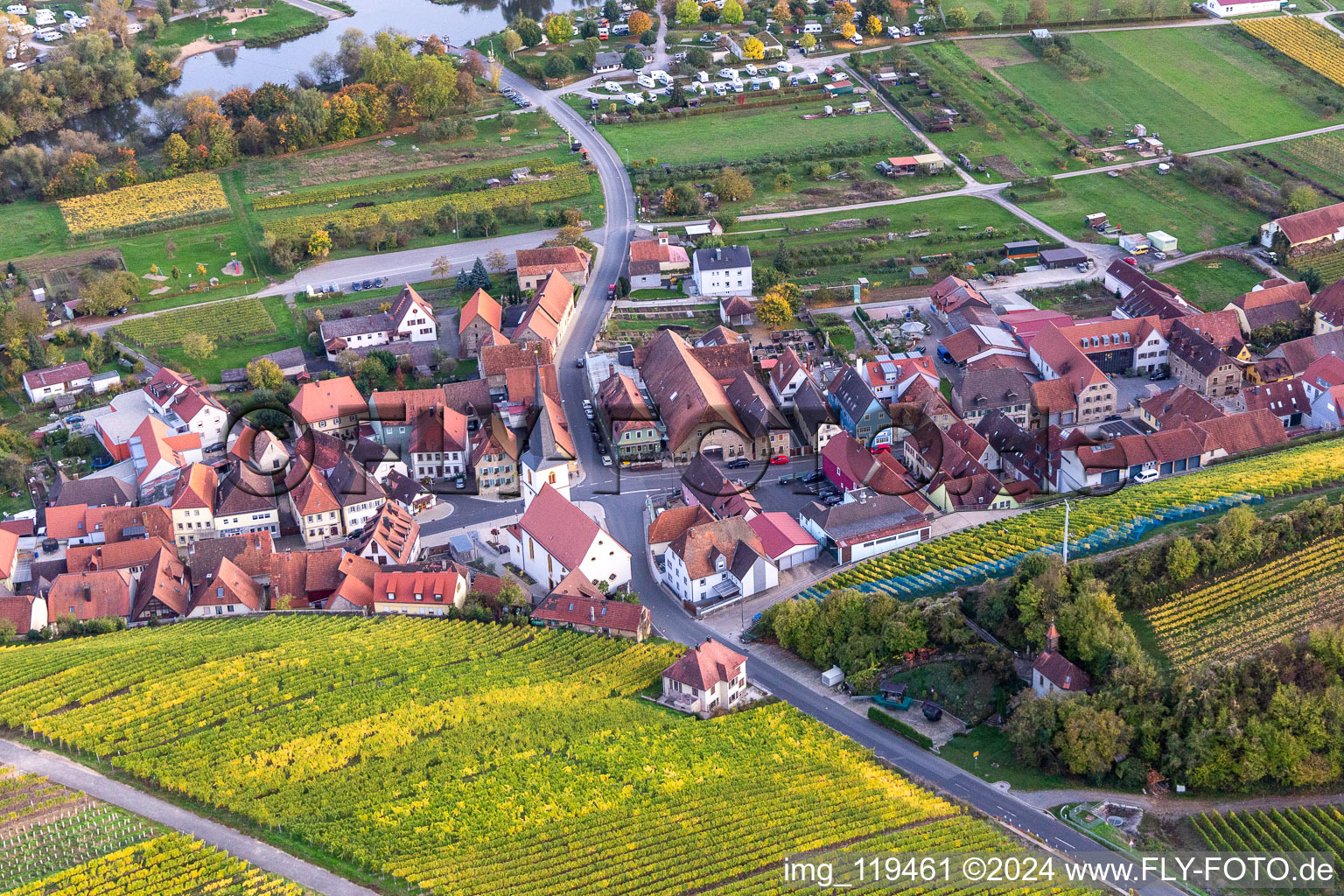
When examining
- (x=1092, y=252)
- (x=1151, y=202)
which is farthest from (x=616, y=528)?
(x=1151, y=202)

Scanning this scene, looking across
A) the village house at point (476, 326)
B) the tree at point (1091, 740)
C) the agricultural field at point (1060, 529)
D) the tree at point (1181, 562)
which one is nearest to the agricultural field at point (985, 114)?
the village house at point (476, 326)

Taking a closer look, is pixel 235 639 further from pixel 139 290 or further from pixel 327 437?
pixel 139 290

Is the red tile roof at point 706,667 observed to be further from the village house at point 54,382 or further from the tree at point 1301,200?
the tree at point 1301,200

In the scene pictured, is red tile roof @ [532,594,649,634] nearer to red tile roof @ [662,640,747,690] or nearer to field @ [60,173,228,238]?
red tile roof @ [662,640,747,690]

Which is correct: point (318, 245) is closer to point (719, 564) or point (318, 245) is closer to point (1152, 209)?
point (719, 564)

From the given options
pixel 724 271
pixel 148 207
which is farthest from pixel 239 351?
pixel 724 271

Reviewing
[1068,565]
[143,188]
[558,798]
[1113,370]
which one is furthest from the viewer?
[143,188]

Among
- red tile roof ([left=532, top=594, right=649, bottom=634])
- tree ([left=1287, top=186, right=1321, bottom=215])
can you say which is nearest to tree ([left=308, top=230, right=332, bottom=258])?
red tile roof ([left=532, top=594, right=649, bottom=634])

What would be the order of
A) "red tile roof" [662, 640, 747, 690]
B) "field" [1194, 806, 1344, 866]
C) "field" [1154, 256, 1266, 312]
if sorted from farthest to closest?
"field" [1154, 256, 1266, 312]
"red tile roof" [662, 640, 747, 690]
"field" [1194, 806, 1344, 866]
